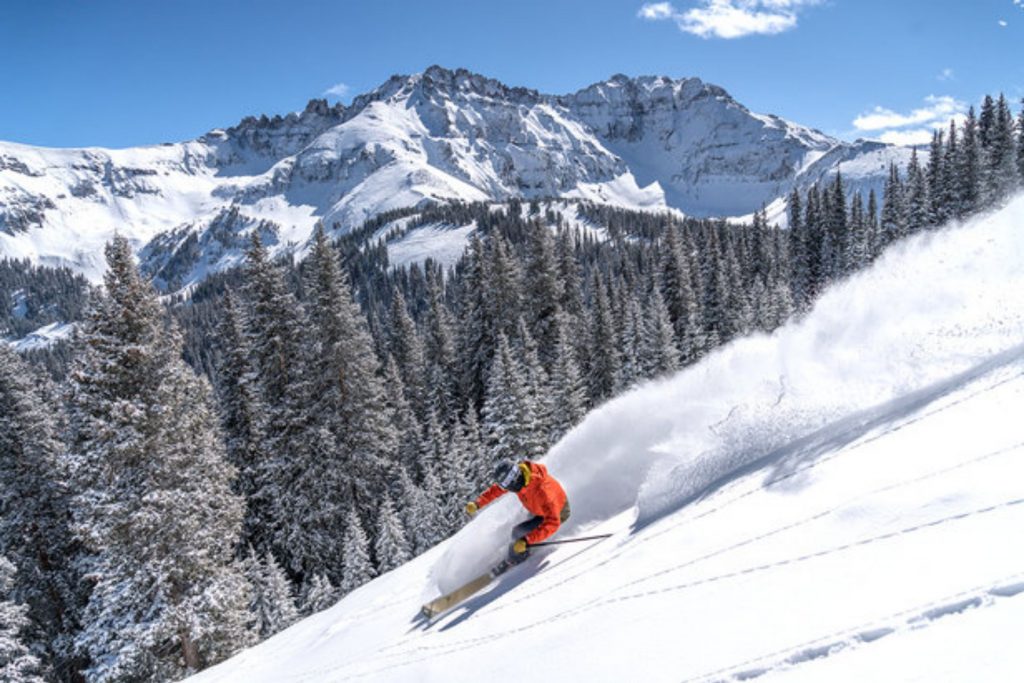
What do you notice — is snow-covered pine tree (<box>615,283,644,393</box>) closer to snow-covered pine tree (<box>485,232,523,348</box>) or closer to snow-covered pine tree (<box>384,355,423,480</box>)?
snow-covered pine tree (<box>485,232,523,348</box>)

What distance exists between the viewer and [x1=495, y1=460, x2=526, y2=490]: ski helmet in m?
7.38

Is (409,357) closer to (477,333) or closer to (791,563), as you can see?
(477,333)

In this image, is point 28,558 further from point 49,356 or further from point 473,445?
point 49,356

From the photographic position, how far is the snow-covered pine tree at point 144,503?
13.6m

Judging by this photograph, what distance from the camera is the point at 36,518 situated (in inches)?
806

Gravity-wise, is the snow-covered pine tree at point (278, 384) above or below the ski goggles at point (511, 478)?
above

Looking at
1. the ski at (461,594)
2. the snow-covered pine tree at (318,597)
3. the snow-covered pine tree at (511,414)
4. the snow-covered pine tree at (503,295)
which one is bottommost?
the snow-covered pine tree at (318,597)

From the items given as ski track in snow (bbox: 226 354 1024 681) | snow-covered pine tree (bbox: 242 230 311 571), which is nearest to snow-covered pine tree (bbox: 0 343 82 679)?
snow-covered pine tree (bbox: 242 230 311 571)

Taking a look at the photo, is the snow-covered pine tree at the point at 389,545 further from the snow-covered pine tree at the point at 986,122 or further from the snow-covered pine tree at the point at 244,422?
the snow-covered pine tree at the point at 986,122

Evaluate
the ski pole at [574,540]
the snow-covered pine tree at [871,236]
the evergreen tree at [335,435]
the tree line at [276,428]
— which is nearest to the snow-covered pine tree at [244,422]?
the tree line at [276,428]

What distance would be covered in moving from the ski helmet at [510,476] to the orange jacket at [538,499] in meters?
0.08

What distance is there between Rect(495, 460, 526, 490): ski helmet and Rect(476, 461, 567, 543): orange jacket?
79mm

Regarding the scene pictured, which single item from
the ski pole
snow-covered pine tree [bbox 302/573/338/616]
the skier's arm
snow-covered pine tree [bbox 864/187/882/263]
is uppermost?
snow-covered pine tree [bbox 864/187/882/263]

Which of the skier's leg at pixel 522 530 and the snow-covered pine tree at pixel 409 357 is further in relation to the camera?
the snow-covered pine tree at pixel 409 357
